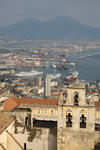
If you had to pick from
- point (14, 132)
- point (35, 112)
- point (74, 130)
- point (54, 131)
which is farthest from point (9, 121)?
point (35, 112)

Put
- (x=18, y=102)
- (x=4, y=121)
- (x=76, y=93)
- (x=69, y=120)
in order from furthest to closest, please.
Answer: (x=18, y=102) → (x=4, y=121) → (x=69, y=120) → (x=76, y=93)

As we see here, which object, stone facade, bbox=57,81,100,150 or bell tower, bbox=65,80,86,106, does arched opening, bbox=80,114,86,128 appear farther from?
bell tower, bbox=65,80,86,106

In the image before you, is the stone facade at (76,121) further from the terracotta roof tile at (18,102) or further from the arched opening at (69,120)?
the terracotta roof tile at (18,102)

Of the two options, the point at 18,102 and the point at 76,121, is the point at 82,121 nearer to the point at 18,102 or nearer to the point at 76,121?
the point at 76,121

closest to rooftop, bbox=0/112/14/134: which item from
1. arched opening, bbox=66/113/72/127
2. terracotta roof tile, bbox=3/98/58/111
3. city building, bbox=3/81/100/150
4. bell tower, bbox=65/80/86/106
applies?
city building, bbox=3/81/100/150

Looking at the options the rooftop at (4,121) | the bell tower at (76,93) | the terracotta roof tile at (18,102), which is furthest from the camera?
the terracotta roof tile at (18,102)

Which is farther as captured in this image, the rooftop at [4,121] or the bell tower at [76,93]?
the rooftop at [4,121]

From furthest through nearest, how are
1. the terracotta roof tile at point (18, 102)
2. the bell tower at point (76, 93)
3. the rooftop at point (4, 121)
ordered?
the terracotta roof tile at point (18, 102) → the rooftop at point (4, 121) → the bell tower at point (76, 93)

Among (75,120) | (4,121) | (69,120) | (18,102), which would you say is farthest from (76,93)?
(18,102)

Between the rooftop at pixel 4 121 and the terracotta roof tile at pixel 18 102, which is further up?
the rooftop at pixel 4 121

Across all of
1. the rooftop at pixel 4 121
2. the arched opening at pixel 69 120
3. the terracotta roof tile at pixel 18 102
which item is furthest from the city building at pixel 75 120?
the terracotta roof tile at pixel 18 102

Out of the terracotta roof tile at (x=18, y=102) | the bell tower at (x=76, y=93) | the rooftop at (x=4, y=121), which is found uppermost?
the bell tower at (x=76, y=93)

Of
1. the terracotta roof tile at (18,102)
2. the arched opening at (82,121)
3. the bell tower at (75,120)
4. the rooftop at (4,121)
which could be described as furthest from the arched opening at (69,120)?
the terracotta roof tile at (18,102)

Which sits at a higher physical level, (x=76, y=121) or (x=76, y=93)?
(x=76, y=93)
